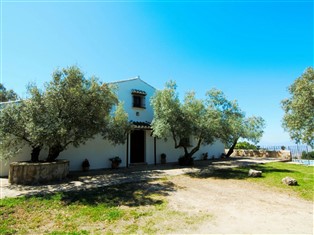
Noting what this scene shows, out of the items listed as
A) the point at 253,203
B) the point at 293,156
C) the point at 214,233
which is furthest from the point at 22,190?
the point at 293,156

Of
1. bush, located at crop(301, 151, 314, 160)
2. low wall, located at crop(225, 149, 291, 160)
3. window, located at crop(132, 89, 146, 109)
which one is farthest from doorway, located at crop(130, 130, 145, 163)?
bush, located at crop(301, 151, 314, 160)

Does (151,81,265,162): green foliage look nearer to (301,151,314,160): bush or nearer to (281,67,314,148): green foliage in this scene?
(281,67,314,148): green foliage

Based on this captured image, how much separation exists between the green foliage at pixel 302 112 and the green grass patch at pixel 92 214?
34.0 ft

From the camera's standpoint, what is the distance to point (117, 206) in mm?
5707

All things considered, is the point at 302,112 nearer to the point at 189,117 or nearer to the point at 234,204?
the point at 189,117

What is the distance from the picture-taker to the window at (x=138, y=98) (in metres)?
16.0

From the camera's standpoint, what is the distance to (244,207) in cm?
570

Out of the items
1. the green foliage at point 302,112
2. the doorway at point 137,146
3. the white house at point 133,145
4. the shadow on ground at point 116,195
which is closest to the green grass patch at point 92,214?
the shadow on ground at point 116,195

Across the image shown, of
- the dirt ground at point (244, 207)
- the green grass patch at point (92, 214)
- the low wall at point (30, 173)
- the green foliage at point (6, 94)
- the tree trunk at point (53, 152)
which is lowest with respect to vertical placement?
the dirt ground at point (244, 207)

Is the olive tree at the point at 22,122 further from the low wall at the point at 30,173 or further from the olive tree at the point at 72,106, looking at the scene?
the low wall at the point at 30,173

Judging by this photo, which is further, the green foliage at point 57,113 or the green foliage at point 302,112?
the green foliage at point 302,112

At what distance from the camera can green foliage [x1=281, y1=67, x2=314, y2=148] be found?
11.2m

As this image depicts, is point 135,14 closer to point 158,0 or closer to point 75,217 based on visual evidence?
point 158,0

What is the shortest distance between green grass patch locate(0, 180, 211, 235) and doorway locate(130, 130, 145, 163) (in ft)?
27.3
